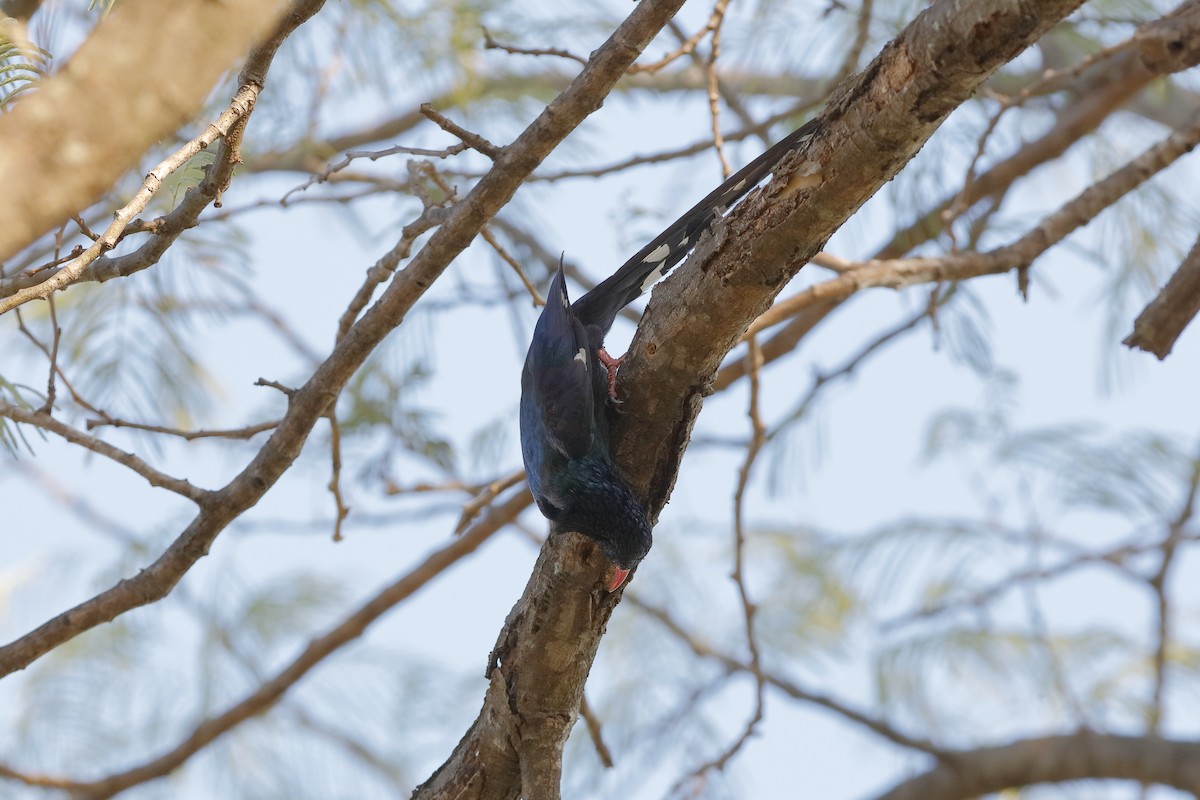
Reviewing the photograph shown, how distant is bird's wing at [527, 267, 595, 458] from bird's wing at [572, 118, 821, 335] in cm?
11

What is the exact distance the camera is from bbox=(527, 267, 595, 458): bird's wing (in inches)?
109

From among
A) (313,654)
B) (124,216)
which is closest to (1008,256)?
(124,216)

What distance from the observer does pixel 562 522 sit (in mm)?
2447

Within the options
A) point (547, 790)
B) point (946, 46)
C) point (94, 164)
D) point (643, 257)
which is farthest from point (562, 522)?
point (94, 164)

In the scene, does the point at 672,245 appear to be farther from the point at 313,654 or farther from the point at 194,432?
the point at 313,654

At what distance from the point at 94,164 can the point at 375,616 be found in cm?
267

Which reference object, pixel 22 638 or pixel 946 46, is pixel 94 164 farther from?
pixel 22 638

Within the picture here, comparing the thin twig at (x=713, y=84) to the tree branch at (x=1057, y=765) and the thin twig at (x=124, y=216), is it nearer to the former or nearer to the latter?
the thin twig at (x=124, y=216)

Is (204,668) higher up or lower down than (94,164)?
higher up

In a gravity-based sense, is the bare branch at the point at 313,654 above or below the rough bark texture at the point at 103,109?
above

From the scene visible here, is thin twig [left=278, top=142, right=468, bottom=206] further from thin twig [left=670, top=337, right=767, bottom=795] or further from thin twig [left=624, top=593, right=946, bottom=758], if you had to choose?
thin twig [left=624, top=593, right=946, bottom=758]

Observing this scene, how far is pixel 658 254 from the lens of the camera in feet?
9.41

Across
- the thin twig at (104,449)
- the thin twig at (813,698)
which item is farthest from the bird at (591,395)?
the thin twig at (813,698)

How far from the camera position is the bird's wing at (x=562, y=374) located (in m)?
2.78
